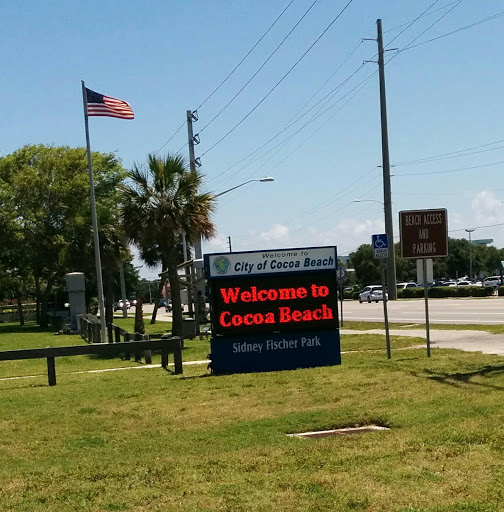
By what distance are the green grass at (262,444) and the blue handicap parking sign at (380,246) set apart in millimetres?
3861

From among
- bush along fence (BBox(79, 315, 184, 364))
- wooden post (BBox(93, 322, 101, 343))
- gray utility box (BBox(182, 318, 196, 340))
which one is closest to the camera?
bush along fence (BBox(79, 315, 184, 364))

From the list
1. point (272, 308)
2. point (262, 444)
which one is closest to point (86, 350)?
point (272, 308)

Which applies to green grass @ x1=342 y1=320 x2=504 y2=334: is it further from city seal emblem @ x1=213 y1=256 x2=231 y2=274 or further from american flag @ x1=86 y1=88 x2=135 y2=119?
american flag @ x1=86 y1=88 x2=135 y2=119

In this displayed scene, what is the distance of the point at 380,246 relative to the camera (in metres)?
19.1

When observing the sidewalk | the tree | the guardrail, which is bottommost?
the sidewalk

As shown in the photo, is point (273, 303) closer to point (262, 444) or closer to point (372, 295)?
point (262, 444)

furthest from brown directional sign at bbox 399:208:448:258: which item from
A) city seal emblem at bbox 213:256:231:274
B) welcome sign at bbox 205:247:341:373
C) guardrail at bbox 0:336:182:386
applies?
guardrail at bbox 0:336:182:386

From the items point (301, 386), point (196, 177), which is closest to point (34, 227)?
point (196, 177)

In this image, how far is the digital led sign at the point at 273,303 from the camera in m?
16.5

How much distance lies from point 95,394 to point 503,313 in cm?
2596

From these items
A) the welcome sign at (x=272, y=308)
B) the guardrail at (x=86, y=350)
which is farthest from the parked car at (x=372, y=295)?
the guardrail at (x=86, y=350)

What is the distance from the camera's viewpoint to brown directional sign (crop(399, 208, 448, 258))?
17109mm

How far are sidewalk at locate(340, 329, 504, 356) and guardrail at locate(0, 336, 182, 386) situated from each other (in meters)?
6.72

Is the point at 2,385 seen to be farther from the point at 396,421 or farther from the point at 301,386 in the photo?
the point at 396,421
